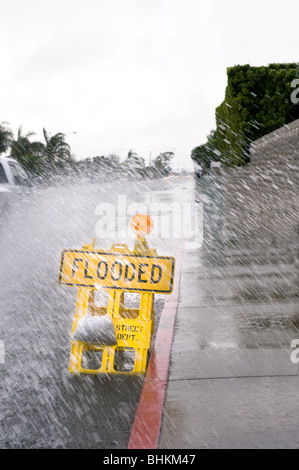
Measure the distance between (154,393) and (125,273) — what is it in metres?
0.99

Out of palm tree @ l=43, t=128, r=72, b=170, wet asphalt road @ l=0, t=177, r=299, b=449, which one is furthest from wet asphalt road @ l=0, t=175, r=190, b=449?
palm tree @ l=43, t=128, r=72, b=170

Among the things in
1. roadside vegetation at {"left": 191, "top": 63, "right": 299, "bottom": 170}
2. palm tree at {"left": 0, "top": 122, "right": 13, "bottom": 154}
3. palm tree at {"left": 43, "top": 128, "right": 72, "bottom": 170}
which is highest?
palm tree at {"left": 43, "top": 128, "right": 72, "bottom": 170}

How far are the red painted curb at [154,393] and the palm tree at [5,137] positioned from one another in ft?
191

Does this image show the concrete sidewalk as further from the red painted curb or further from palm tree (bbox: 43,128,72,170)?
palm tree (bbox: 43,128,72,170)

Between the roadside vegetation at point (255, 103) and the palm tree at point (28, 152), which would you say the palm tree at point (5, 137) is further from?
the roadside vegetation at point (255, 103)

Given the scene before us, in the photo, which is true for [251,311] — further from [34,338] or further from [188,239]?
[188,239]

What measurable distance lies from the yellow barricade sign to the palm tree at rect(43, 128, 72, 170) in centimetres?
7238

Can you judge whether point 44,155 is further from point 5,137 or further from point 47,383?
point 47,383

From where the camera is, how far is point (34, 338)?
18.7 ft

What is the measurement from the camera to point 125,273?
4613 millimetres

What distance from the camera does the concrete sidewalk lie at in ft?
11.5

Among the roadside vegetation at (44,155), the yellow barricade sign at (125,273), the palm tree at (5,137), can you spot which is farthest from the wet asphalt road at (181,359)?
the palm tree at (5,137)

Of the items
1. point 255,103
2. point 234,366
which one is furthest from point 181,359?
point 255,103
